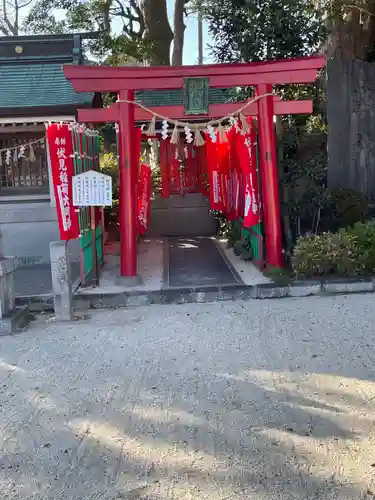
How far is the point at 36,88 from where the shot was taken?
1010 centimetres

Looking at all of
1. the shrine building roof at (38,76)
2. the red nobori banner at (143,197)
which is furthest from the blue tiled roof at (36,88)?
the red nobori banner at (143,197)

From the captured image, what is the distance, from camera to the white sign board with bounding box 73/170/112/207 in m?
7.50

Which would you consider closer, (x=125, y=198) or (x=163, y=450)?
(x=163, y=450)

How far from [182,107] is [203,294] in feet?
9.32

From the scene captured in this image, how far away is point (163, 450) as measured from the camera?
3.49 meters

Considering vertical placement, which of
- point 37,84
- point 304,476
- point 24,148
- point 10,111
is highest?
point 37,84

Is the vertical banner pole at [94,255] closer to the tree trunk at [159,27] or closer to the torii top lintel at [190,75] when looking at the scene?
the torii top lintel at [190,75]

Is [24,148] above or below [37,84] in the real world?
below

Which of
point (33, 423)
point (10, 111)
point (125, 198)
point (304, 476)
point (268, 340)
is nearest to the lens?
point (304, 476)

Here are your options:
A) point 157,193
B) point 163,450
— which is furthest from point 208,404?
point 157,193

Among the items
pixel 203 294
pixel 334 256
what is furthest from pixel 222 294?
pixel 334 256

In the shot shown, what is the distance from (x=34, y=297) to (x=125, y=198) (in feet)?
6.38

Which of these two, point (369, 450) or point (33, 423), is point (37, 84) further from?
point (369, 450)

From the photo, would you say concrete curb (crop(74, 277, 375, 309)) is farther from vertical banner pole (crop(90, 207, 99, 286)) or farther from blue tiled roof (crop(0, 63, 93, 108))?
blue tiled roof (crop(0, 63, 93, 108))
